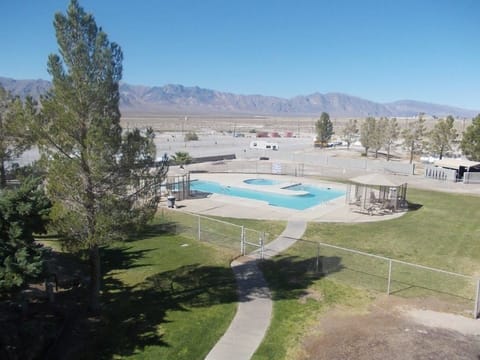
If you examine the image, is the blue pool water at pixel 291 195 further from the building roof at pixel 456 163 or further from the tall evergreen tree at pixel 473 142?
the tall evergreen tree at pixel 473 142

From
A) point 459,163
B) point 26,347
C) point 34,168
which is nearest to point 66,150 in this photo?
point 34,168

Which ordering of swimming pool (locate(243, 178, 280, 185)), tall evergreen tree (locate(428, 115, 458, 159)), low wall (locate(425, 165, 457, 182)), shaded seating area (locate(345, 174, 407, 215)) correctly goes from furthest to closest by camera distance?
tall evergreen tree (locate(428, 115, 458, 159)) < low wall (locate(425, 165, 457, 182)) < swimming pool (locate(243, 178, 280, 185)) < shaded seating area (locate(345, 174, 407, 215))

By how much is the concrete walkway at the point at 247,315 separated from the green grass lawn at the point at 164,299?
28 centimetres

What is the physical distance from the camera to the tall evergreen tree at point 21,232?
9703mm

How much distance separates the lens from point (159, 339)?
1126 cm

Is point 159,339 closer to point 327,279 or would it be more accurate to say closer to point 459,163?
point 327,279

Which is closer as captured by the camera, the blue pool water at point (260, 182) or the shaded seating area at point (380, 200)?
the shaded seating area at point (380, 200)

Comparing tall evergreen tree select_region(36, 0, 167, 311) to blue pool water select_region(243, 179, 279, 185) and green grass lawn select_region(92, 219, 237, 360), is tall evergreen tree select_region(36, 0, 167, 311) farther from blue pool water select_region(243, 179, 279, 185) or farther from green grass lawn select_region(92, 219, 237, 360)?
blue pool water select_region(243, 179, 279, 185)

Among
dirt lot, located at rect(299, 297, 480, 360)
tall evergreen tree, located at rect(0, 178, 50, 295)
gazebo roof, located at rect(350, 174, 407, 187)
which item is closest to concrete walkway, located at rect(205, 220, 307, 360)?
dirt lot, located at rect(299, 297, 480, 360)

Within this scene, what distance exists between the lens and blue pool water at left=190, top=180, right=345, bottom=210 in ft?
104

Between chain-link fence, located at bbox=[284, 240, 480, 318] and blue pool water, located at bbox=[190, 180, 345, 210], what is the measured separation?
1241 centimetres

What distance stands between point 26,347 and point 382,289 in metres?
11.5

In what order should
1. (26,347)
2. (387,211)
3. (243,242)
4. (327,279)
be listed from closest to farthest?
(26,347), (327,279), (243,242), (387,211)

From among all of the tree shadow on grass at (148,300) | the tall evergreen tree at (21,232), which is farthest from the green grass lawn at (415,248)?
the tall evergreen tree at (21,232)
